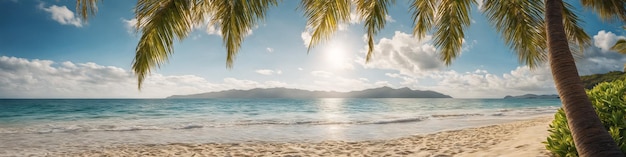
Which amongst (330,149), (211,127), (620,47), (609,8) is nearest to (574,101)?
(609,8)

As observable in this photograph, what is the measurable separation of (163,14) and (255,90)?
139 metres

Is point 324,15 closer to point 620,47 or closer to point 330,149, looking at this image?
point 330,149

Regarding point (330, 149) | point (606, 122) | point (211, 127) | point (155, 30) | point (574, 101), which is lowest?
point (330, 149)

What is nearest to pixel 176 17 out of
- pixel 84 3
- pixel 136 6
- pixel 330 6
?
pixel 136 6

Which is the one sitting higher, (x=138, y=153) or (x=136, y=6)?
(x=136, y=6)

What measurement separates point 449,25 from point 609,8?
10.7 feet

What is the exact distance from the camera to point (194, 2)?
16.3ft

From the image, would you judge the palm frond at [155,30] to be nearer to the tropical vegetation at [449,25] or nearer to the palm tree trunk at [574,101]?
the tropical vegetation at [449,25]

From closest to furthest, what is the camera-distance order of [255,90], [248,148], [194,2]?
[194,2] → [248,148] → [255,90]

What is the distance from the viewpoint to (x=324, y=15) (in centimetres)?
604

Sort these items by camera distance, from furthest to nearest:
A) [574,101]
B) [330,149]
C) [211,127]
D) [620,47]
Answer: [620,47] < [211,127] < [330,149] < [574,101]

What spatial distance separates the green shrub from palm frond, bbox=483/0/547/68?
1.40 meters

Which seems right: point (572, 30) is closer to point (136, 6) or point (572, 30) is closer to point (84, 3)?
point (136, 6)

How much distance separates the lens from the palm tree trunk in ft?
10.2
